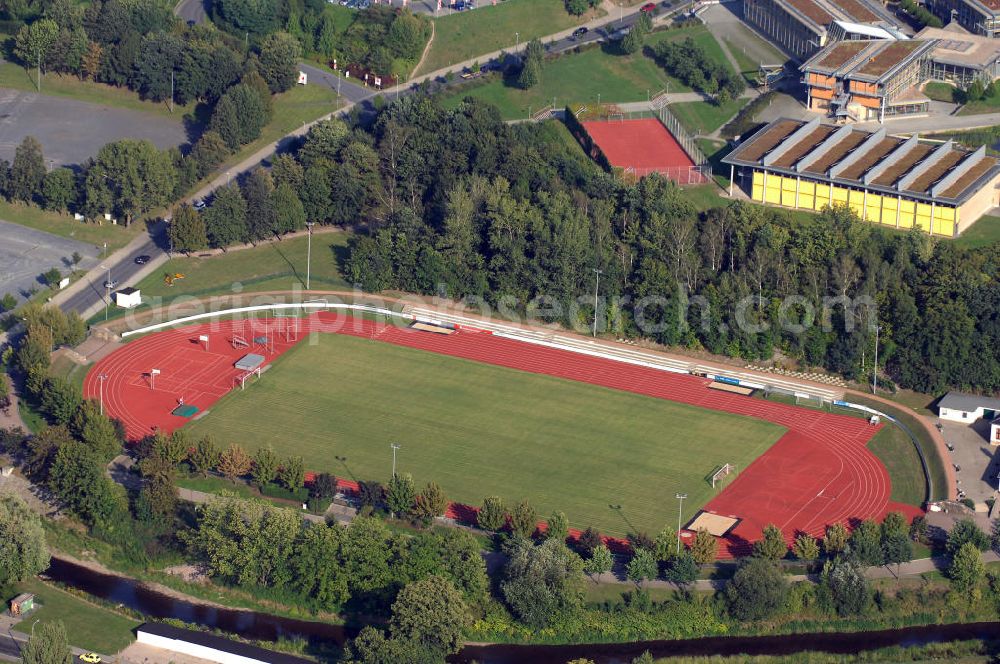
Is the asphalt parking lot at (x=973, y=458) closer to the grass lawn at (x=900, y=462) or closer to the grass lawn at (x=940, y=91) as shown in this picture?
the grass lawn at (x=900, y=462)

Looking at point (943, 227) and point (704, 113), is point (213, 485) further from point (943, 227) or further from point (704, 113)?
point (704, 113)

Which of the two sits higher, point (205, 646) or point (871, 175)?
point (871, 175)

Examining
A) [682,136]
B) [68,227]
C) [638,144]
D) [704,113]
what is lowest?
[68,227]

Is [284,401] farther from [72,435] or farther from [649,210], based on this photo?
Answer: [649,210]

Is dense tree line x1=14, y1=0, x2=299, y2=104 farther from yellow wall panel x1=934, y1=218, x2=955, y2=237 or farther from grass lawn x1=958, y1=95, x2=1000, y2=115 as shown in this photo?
yellow wall panel x1=934, y1=218, x2=955, y2=237

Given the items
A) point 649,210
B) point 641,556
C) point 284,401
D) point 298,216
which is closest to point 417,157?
point 298,216

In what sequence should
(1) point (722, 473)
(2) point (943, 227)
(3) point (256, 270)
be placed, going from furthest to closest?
(3) point (256, 270), (2) point (943, 227), (1) point (722, 473)

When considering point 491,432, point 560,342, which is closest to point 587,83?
point 560,342

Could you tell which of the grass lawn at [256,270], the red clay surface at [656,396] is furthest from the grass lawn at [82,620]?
the grass lawn at [256,270]
